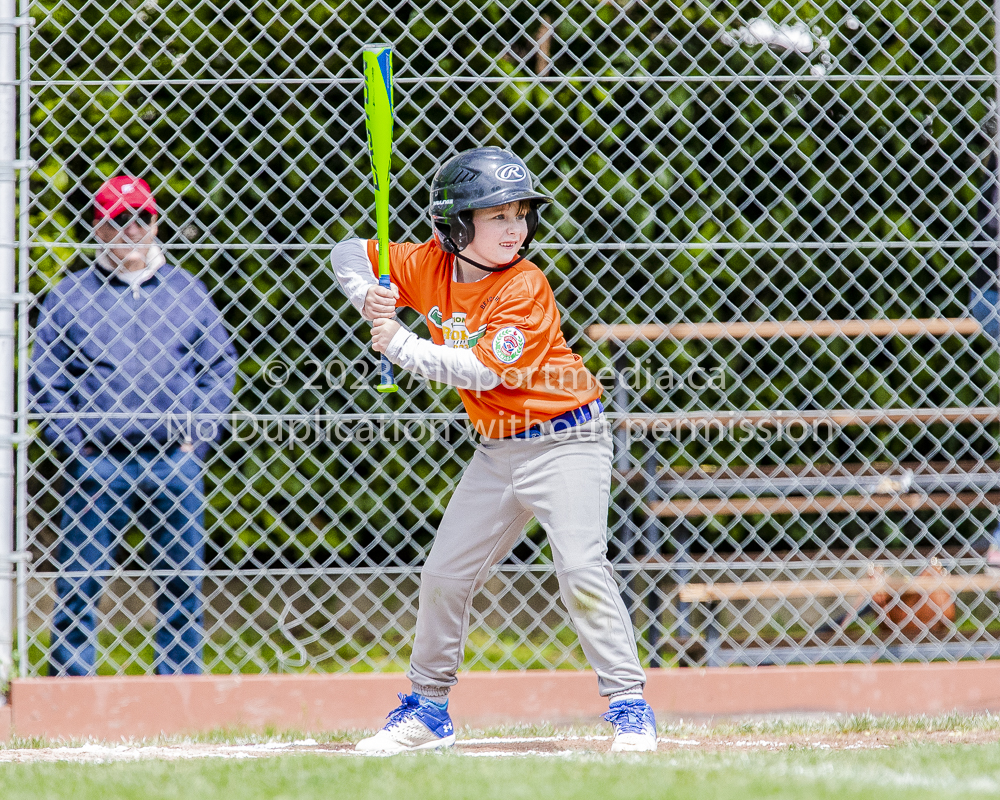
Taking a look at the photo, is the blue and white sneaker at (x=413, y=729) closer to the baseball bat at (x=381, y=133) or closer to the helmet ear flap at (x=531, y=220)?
the baseball bat at (x=381, y=133)

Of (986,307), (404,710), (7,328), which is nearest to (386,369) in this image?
(404,710)

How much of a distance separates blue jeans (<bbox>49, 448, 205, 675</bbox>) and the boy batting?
906 mm

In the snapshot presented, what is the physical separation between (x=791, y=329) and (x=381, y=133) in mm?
1754

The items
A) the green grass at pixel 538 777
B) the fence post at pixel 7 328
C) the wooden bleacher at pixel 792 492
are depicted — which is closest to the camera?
the green grass at pixel 538 777

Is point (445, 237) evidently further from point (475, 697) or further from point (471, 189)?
point (475, 697)

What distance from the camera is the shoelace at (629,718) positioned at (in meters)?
2.89

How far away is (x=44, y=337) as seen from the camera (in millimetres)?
3600

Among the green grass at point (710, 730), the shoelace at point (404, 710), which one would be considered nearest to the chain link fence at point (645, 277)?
the green grass at point (710, 730)

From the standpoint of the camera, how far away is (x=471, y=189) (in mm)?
2879

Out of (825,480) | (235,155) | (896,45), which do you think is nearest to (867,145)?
(896,45)

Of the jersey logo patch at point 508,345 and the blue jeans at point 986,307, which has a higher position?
the blue jeans at point 986,307

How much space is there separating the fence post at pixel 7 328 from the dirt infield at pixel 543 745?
1.31 ft

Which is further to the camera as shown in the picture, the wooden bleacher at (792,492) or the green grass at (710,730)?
the wooden bleacher at (792,492)

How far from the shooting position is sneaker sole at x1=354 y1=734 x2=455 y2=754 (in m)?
2.98
